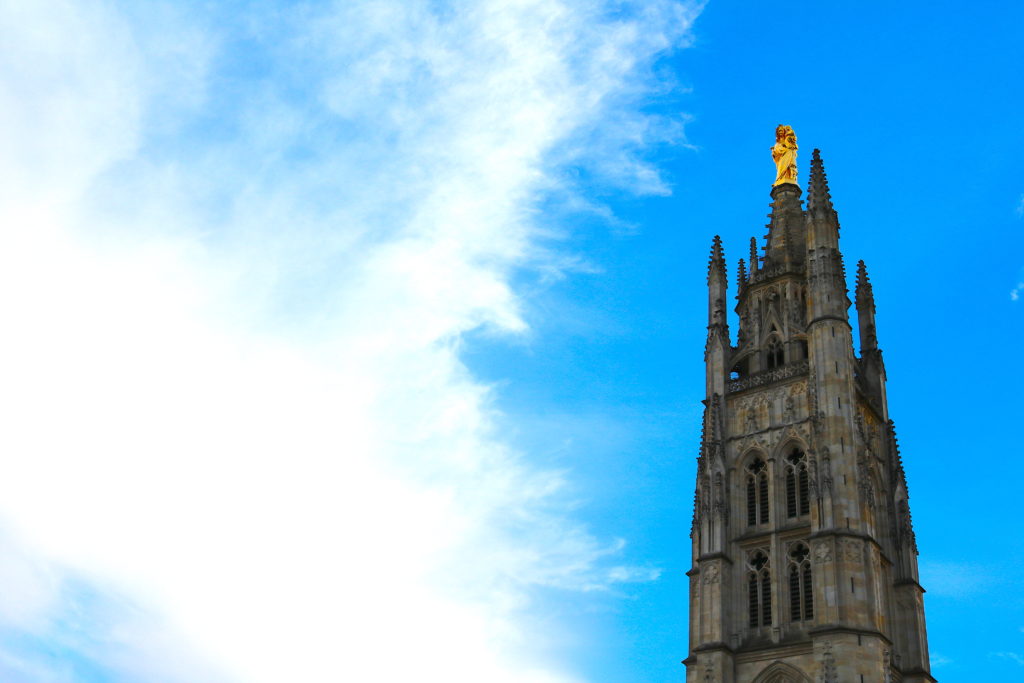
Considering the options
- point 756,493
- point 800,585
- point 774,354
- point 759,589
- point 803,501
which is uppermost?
point 774,354

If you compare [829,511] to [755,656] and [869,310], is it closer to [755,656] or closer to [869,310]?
[755,656]

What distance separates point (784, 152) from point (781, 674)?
35821 mm

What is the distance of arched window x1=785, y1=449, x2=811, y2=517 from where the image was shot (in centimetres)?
5728

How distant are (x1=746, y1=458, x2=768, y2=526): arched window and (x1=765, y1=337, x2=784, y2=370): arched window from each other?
695 centimetres

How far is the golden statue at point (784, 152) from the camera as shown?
242 feet

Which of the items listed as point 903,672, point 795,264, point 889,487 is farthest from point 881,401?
point 903,672

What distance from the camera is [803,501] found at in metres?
57.3

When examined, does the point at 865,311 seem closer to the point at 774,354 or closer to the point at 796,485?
the point at 774,354

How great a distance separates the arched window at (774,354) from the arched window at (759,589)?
39.8 ft

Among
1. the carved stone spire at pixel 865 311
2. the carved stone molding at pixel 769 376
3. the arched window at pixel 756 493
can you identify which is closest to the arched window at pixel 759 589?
the arched window at pixel 756 493

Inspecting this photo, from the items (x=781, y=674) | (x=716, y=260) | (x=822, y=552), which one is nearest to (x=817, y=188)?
(x=716, y=260)

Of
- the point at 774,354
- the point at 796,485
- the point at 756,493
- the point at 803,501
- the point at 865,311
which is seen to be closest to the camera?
the point at 803,501

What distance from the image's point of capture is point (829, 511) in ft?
178

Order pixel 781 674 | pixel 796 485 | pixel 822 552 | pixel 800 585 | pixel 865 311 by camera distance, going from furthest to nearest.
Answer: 1. pixel 865 311
2. pixel 796 485
3. pixel 800 585
4. pixel 822 552
5. pixel 781 674
